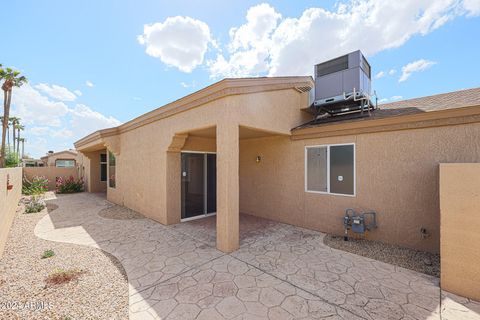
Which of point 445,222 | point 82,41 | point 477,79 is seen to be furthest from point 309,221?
point 82,41

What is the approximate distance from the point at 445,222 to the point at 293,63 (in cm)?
1059

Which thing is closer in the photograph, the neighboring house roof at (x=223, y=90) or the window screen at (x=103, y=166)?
the neighboring house roof at (x=223, y=90)

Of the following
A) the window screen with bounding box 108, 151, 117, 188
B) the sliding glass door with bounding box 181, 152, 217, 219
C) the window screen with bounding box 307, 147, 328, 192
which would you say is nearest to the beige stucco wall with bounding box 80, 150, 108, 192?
the window screen with bounding box 108, 151, 117, 188

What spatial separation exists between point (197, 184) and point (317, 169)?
4929 mm

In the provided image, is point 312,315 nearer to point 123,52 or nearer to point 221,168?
point 221,168

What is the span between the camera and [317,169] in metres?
7.15

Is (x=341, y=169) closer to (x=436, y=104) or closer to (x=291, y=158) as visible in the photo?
(x=291, y=158)

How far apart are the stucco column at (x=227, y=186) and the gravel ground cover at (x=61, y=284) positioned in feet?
7.99

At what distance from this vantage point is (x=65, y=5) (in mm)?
7227

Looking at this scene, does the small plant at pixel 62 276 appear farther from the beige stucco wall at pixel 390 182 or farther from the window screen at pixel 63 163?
the window screen at pixel 63 163

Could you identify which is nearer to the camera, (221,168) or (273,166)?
(221,168)

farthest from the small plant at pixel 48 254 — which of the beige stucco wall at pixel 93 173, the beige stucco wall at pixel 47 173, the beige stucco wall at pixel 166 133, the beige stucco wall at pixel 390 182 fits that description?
the beige stucco wall at pixel 47 173

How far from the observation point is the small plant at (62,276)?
13.1 feet

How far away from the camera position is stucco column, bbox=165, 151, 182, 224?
25.3 feet
